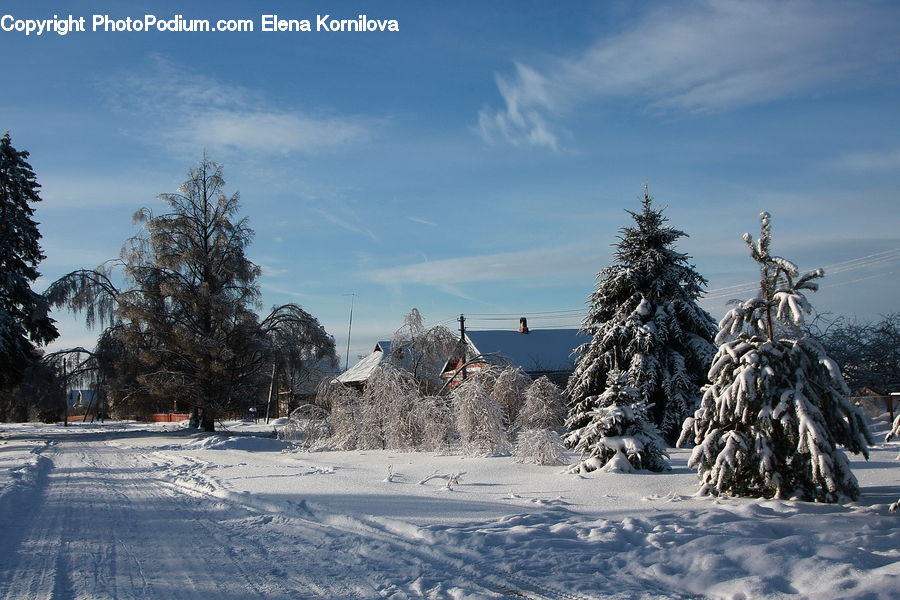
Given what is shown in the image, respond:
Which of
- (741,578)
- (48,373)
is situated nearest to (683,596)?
(741,578)

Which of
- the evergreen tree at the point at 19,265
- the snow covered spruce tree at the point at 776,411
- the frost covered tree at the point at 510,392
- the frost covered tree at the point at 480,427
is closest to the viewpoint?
the snow covered spruce tree at the point at 776,411

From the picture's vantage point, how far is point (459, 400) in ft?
62.1

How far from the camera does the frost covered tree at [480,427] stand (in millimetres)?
18016

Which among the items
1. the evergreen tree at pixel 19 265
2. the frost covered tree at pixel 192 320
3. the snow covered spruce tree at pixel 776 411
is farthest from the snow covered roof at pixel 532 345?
the snow covered spruce tree at pixel 776 411

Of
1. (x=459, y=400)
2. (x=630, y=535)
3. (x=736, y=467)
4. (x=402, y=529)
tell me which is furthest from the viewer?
(x=459, y=400)

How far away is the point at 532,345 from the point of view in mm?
47812

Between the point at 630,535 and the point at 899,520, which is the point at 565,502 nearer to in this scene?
the point at 630,535

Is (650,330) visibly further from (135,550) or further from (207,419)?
(207,419)

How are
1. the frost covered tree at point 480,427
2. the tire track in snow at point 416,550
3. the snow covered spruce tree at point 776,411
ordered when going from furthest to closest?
the frost covered tree at point 480,427 → the snow covered spruce tree at point 776,411 → the tire track in snow at point 416,550

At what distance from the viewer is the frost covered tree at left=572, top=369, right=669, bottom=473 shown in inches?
497

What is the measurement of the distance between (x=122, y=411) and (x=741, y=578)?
34159 mm

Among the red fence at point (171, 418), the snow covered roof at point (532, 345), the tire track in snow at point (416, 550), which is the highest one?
the snow covered roof at point (532, 345)

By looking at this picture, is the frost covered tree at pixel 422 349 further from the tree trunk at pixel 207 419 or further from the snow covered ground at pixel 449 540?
the tree trunk at pixel 207 419

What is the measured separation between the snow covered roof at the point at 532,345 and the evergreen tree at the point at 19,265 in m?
24.7
